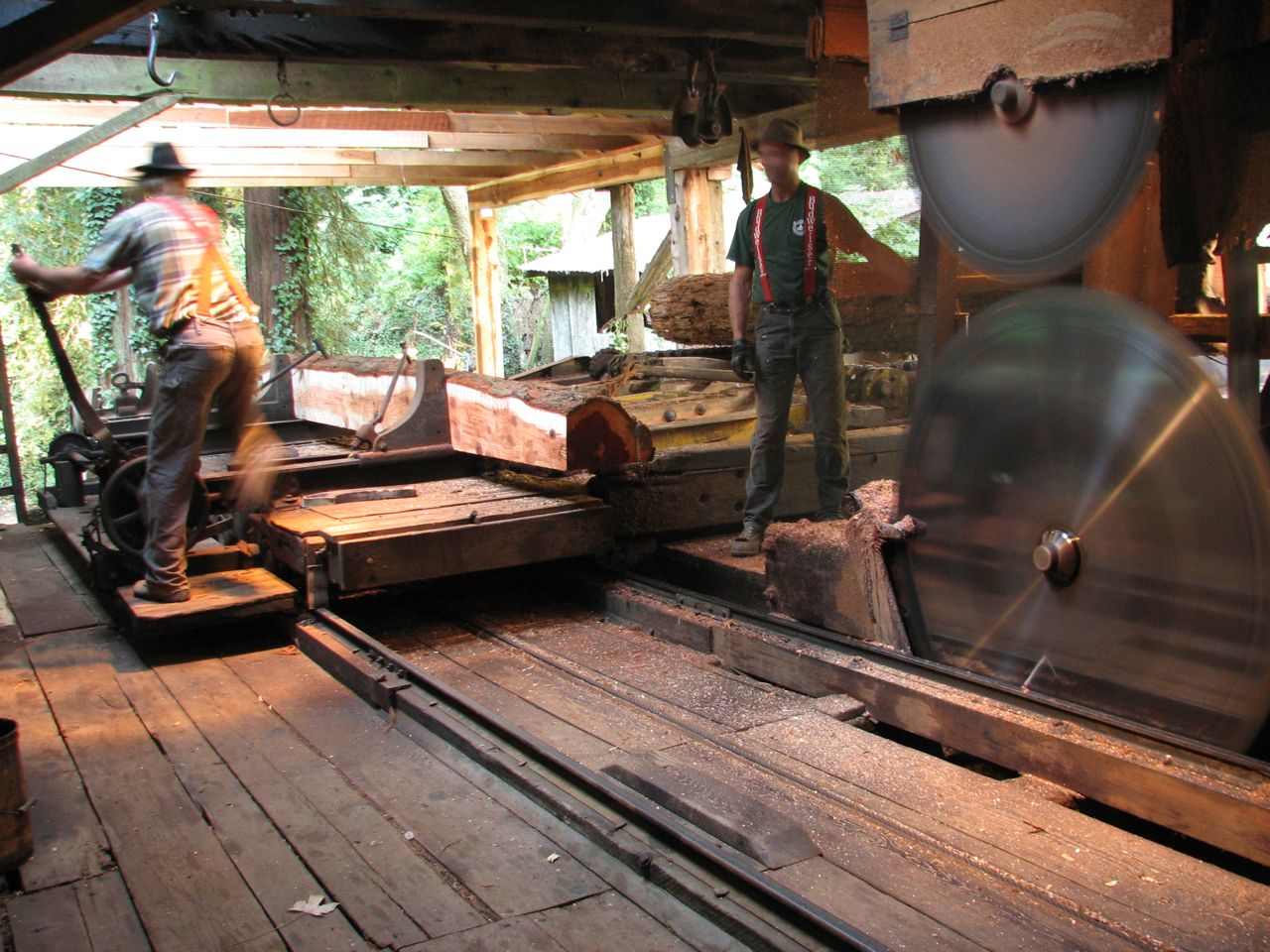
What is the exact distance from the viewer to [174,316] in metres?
4.53

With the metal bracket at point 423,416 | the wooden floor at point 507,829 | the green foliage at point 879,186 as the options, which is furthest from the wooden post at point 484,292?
the wooden floor at point 507,829

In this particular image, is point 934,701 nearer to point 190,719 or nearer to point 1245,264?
point 1245,264

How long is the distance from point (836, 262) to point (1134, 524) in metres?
1.80

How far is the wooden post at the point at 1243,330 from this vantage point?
3.01 meters

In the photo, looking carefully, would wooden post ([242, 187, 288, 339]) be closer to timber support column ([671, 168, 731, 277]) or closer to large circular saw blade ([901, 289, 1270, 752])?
timber support column ([671, 168, 731, 277])

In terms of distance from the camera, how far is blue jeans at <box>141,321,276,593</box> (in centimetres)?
453

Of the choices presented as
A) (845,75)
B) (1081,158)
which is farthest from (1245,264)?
(845,75)

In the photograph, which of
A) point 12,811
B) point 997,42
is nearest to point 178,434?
point 12,811

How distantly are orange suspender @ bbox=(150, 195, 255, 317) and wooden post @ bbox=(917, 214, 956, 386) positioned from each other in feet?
8.74

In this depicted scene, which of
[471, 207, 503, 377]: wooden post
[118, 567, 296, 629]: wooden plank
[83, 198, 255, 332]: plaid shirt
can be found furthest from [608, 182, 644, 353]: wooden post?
[83, 198, 255, 332]: plaid shirt

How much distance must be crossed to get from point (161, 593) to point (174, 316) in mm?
1097

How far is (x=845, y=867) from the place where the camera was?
105 inches

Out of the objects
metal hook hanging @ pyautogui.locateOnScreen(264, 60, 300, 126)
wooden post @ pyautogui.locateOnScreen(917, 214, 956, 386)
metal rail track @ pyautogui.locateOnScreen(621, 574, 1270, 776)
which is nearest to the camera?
metal rail track @ pyautogui.locateOnScreen(621, 574, 1270, 776)

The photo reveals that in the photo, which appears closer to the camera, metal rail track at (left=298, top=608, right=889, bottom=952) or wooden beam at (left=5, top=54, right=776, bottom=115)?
metal rail track at (left=298, top=608, right=889, bottom=952)
